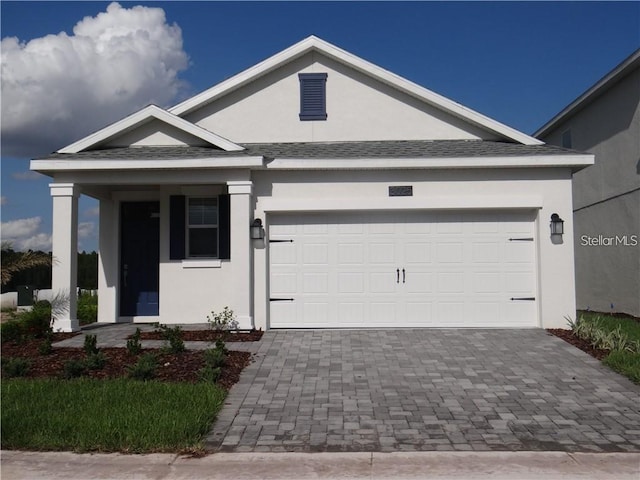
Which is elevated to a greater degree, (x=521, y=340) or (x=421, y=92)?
(x=421, y=92)

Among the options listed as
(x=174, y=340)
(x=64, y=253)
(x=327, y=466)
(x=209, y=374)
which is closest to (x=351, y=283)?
(x=174, y=340)

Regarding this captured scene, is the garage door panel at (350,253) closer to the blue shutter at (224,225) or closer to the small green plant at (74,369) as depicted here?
the blue shutter at (224,225)

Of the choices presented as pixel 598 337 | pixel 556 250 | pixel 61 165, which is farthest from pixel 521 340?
pixel 61 165

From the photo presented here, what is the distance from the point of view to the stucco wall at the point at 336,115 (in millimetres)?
12953

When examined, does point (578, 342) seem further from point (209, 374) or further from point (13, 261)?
point (13, 261)

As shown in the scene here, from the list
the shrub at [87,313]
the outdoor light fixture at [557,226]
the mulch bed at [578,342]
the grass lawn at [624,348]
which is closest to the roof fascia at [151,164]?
the shrub at [87,313]

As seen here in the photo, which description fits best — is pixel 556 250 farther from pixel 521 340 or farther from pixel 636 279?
pixel 636 279

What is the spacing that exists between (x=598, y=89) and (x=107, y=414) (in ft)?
48.9

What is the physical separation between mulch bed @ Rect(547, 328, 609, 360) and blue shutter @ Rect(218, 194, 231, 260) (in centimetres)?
663

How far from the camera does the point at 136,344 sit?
903 cm

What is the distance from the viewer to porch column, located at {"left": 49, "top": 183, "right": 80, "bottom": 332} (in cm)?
1116

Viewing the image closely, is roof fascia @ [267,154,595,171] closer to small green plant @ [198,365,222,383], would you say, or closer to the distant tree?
the distant tree

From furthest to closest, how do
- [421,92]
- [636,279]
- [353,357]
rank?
[636,279] → [421,92] → [353,357]

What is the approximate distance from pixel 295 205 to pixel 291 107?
9.26 feet
